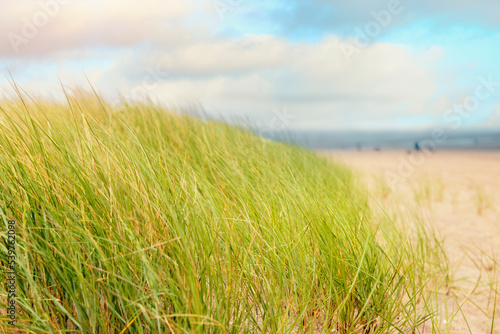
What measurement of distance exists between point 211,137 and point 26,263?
245 centimetres

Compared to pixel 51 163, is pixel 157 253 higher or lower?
lower

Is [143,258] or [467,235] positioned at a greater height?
[143,258]

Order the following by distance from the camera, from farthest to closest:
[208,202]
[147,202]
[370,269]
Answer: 1. [370,269]
2. [208,202]
3. [147,202]

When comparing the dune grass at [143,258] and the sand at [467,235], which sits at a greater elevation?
the dune grass at [143,258]

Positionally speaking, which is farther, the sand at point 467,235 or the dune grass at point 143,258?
the sand at point 467,235

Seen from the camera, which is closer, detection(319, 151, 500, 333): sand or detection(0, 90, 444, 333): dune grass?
detection(0, 90, 444, 333): dune grass

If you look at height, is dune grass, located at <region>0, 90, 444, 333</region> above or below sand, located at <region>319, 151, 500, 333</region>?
above

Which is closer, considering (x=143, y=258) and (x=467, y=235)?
(x=143, y=258)

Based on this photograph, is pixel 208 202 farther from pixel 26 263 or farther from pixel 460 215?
pixel 460 215

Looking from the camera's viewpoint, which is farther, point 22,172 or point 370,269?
point 370,269

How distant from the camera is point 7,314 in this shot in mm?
1474

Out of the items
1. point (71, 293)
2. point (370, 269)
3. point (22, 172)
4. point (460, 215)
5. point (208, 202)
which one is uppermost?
point (22, 172)

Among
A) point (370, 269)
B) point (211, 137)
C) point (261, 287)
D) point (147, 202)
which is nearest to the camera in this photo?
point (147, 202)

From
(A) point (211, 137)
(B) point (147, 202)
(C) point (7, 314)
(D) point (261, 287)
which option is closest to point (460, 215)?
(A) point (211, 137)
